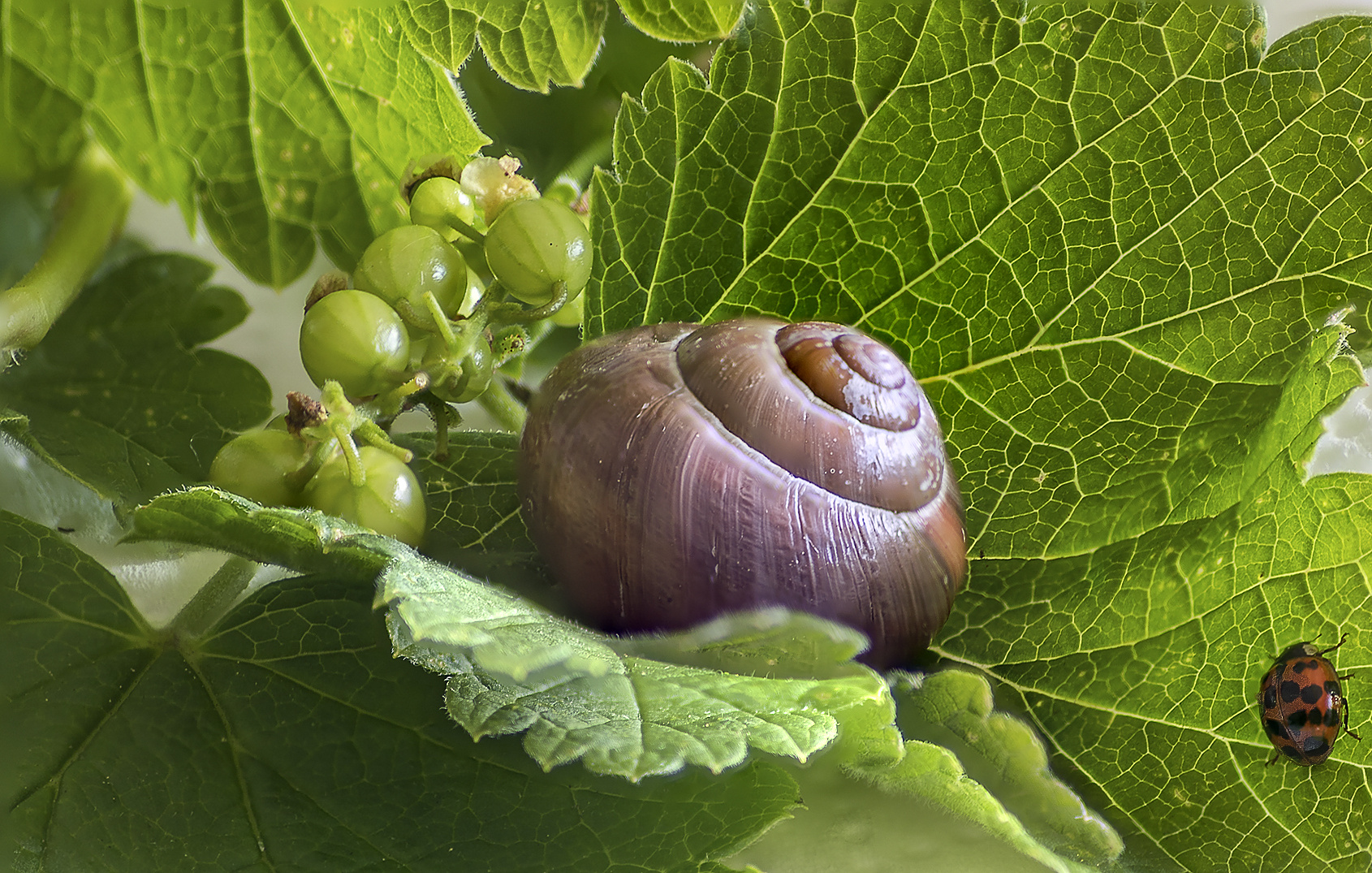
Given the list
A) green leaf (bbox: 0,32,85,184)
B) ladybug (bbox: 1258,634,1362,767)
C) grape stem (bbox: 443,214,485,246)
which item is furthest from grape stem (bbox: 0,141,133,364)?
ladybug (bbox: 1258,634,1362,767)

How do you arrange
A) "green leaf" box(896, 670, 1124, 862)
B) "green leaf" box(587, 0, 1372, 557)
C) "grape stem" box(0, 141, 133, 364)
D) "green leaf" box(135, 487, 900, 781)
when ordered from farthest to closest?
"grape stem" box(0, 141, 133, 364) → "green leaf" box(587, 0, 1372, 557) → "green leaf" box(896, 670, 1124, 862) → "green leaf" box(135, 487, 900, 781)

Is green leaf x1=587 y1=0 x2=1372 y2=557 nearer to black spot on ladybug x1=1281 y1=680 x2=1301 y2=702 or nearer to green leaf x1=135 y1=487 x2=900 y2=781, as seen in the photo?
black spot on ladybug x1=1281 y1=680 x2=1301 y2=702

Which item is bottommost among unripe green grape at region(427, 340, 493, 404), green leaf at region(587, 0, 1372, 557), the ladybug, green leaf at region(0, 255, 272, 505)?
green leaf at region(0, 255, 272, 505)

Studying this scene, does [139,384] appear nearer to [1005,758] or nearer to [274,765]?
[274,765]

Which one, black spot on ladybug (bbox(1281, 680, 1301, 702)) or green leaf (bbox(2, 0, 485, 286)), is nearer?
black spot on ladybug (bbox(1281, 680, 1301, 702))

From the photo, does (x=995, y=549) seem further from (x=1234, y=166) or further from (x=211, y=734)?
(x=211, y=734)
